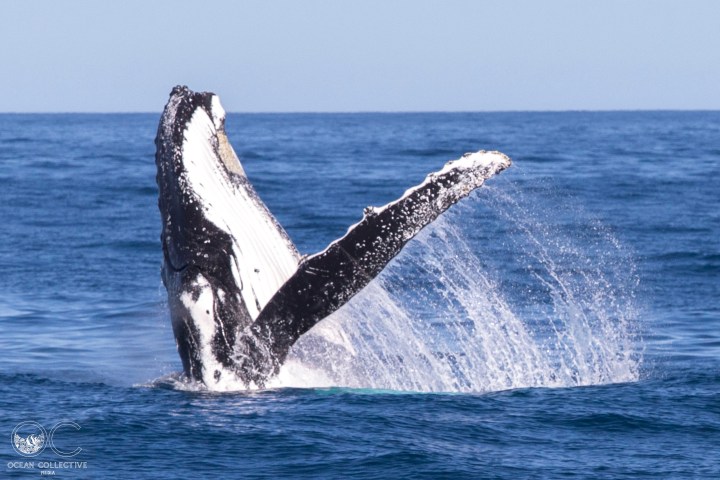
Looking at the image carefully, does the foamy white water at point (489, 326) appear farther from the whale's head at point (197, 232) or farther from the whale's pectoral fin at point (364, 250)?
the whale's head at point (197, 232)

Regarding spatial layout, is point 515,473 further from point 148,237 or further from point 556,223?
point 556,223

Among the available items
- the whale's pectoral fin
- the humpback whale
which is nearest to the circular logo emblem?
the humpback whale

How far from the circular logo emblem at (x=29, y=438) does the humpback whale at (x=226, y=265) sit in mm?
1181

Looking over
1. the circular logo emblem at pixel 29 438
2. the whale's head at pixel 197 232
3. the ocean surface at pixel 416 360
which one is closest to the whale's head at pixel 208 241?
the whale's head at pixel 197 232

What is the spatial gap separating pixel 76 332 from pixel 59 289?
348cm

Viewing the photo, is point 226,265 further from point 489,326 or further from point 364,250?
point 489,326

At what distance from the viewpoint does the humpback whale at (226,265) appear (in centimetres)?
820

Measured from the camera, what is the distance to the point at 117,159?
1817 inches

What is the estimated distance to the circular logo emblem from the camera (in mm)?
8062

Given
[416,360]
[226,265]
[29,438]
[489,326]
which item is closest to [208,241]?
[226,265]

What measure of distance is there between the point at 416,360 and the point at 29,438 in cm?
389

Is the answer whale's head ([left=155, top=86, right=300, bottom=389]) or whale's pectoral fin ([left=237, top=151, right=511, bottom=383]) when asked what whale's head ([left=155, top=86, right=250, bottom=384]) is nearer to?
whale's head ([left=155, top=86, right=300, bottom=389])

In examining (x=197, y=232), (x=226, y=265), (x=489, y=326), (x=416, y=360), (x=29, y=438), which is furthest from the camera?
(x=489, y=326)

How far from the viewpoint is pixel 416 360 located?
11.0 m
